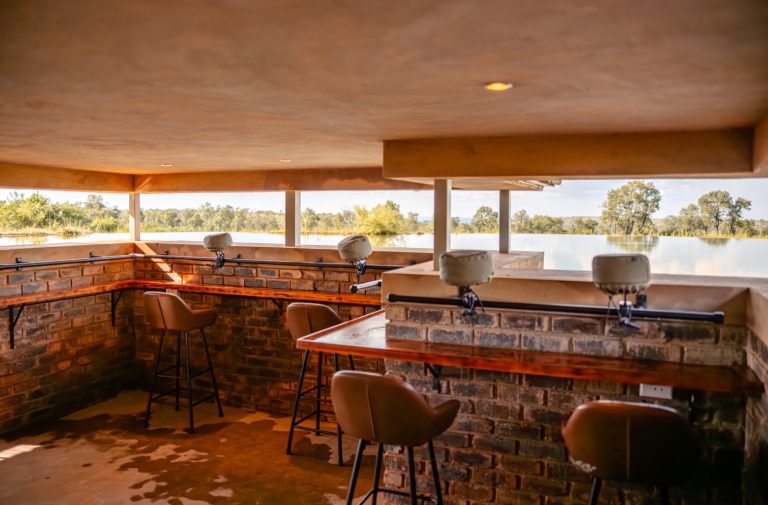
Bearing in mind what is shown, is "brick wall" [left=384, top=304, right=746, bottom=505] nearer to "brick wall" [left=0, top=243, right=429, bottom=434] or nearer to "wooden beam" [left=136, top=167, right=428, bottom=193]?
"brick wall" [left=0, top=243, right=429, bottom=434]

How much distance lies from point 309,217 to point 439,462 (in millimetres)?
3317

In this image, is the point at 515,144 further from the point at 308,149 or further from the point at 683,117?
the point at 308,149

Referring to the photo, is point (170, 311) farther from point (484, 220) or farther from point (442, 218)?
point (484, 220)

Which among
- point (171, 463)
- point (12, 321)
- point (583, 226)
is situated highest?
point (583, 226)

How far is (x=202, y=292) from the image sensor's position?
5.54 meters

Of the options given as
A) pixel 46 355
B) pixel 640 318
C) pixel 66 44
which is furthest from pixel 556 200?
pixel 46 355

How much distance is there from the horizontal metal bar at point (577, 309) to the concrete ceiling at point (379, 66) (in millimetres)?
892

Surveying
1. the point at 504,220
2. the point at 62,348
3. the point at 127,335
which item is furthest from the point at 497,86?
the point at 127,335

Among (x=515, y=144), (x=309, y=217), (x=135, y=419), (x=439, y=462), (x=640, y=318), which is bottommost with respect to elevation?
(x=135, y=419)

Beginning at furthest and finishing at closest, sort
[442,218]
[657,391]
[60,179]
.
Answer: [60,179] → [442,218] → [657,391]

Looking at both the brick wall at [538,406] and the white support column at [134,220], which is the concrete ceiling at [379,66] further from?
the white support column at [134,220]

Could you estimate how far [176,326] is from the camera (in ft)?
15.6

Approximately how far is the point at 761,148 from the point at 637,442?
1519 mm

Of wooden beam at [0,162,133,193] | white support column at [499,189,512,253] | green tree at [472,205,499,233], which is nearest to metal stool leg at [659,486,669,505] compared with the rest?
white support column at [499,189,512,253]
